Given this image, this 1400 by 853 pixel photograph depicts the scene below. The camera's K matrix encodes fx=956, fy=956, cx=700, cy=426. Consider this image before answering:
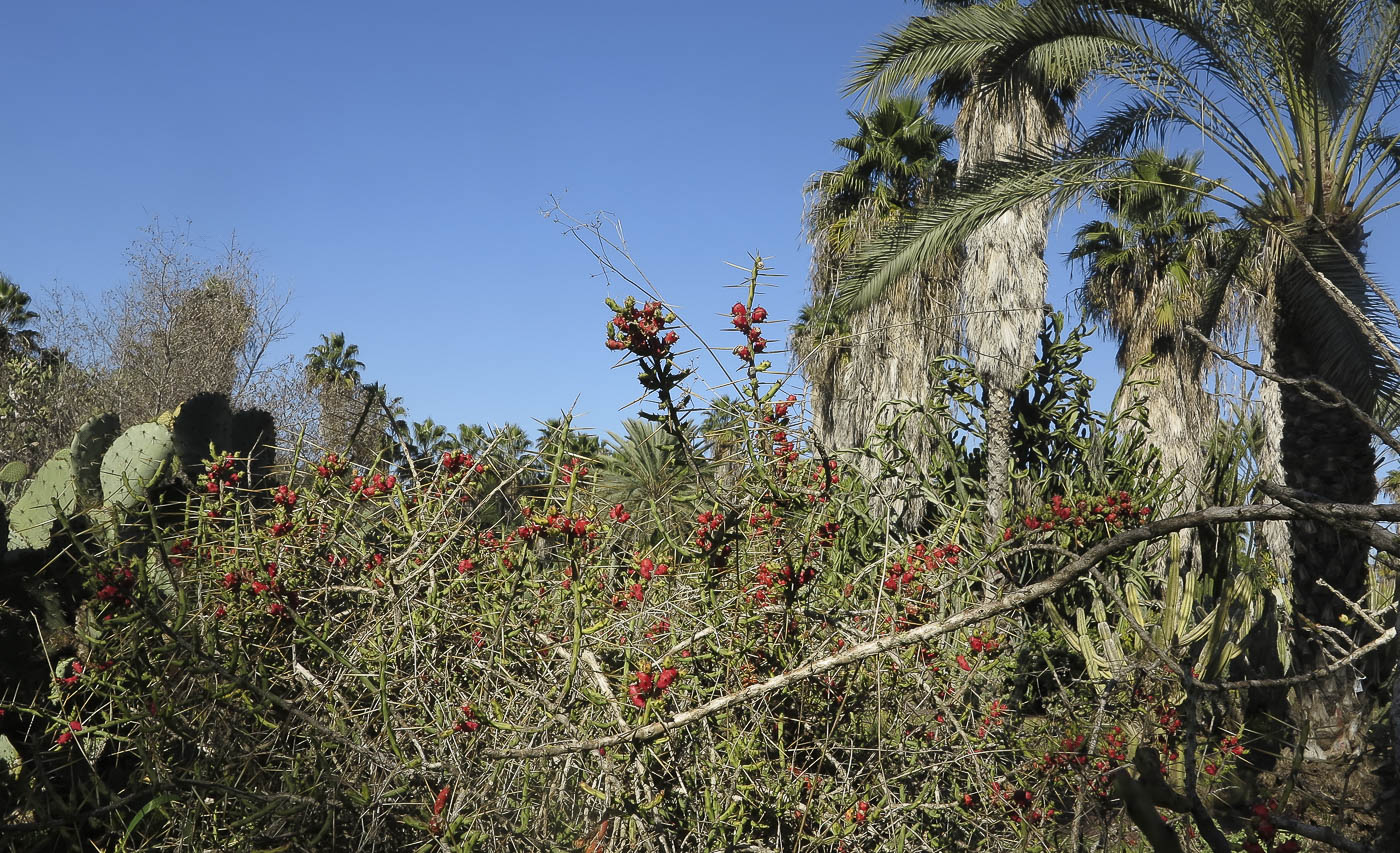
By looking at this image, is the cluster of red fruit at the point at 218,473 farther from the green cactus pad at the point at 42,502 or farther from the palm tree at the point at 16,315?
the palm tree at the point at 16,315

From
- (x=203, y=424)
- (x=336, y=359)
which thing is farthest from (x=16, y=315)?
(x=203, y=424)

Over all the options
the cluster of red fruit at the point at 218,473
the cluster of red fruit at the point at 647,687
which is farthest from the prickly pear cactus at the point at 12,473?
the cluster of red fruit at the point at 647,687

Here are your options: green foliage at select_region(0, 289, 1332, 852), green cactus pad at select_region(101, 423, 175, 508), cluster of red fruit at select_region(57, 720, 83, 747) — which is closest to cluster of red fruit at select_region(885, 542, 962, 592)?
green foliage at select_region(0, 289, 1332, 852)

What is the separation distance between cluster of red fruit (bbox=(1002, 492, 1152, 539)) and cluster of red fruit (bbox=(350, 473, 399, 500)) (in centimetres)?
366

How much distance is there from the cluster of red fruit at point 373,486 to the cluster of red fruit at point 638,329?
1090 millimetres

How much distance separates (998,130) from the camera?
37.2 feet

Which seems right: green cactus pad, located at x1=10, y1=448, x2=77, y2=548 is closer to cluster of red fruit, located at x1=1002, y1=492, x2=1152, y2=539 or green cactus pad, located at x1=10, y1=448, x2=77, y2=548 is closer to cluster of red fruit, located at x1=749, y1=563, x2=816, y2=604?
cluster of red fruit, located at x1=749, y1=563, x2=816, y2=604

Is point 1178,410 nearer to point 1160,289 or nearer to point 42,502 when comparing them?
point 1160,289

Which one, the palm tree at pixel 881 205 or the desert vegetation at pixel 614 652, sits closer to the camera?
the desert vegetation at pixel 614 652

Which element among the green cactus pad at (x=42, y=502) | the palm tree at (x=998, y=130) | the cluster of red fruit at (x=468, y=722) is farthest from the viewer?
the palm tree at (x=998, y=130)

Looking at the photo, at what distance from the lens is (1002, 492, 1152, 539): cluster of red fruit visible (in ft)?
17.8

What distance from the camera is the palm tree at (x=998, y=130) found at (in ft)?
23.0

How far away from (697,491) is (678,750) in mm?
796

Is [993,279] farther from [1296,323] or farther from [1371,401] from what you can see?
[1371,401]
